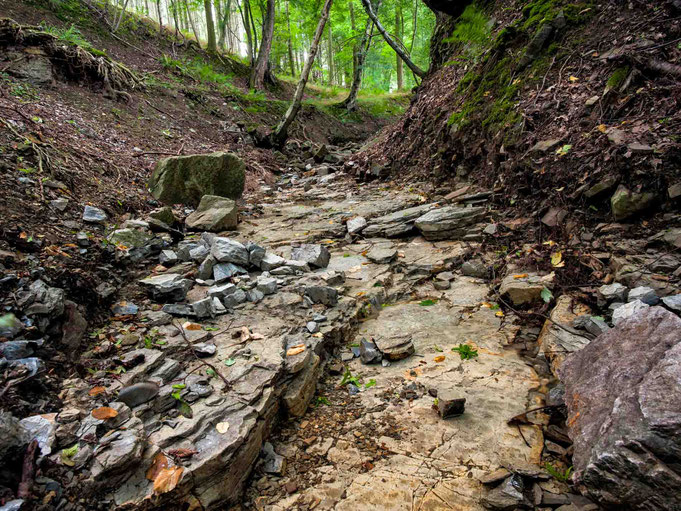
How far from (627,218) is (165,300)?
14.6 feet

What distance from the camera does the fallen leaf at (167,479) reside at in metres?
1.71

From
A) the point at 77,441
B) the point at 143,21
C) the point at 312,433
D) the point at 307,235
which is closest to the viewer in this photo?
the point at 77,441

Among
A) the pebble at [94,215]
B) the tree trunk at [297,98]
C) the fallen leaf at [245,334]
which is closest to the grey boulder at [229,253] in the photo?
the fallen leaf at [245,334]

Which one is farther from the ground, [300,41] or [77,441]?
[300,41]

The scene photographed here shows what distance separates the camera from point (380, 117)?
1941 centimetres

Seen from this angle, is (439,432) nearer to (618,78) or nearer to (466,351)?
(466,351)

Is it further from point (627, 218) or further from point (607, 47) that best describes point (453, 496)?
point (607, 47)

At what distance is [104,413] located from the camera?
1930mm

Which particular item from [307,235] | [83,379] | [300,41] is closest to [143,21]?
[300,41]

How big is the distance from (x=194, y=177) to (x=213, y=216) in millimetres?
1314

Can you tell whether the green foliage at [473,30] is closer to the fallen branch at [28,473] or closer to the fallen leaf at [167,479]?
the fallen leaf at [167,479]

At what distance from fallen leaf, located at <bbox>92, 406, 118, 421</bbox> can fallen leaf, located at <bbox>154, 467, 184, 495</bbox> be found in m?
0.44

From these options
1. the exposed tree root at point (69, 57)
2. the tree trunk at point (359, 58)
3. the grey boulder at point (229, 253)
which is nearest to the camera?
the grey boulder at point (229, 253)

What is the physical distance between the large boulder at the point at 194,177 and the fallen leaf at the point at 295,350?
4.39m
